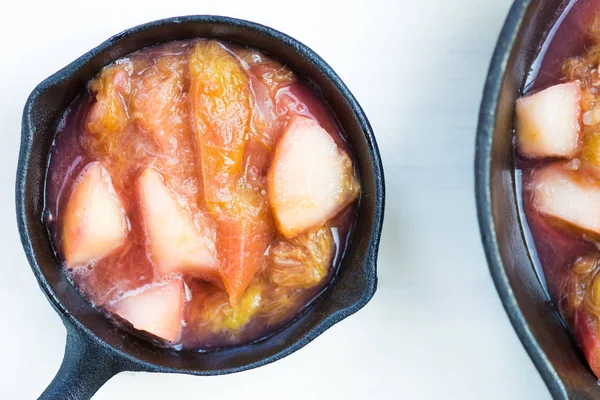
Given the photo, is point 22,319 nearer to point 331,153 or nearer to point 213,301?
point 213,301

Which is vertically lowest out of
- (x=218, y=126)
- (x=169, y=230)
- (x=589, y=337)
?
(x=589, y=337)

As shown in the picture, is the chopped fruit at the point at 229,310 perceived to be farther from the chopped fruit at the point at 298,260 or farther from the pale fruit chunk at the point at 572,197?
the pale fruit chunk at the point at 572,197

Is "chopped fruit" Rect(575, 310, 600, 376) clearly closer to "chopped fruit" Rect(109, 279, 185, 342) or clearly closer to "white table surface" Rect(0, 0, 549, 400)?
"white table surface" Rect(0, 0, 549, 400)

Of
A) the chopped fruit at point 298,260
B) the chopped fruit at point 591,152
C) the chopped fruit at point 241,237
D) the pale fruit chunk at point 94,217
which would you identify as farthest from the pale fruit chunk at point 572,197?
the pale fruit chunk at point 94,217

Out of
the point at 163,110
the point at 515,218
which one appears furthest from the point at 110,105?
the point at 515,218

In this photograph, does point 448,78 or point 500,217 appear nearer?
point 500,217

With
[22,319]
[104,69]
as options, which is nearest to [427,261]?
[104,69]

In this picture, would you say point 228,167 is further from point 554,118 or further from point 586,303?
point 586,303
